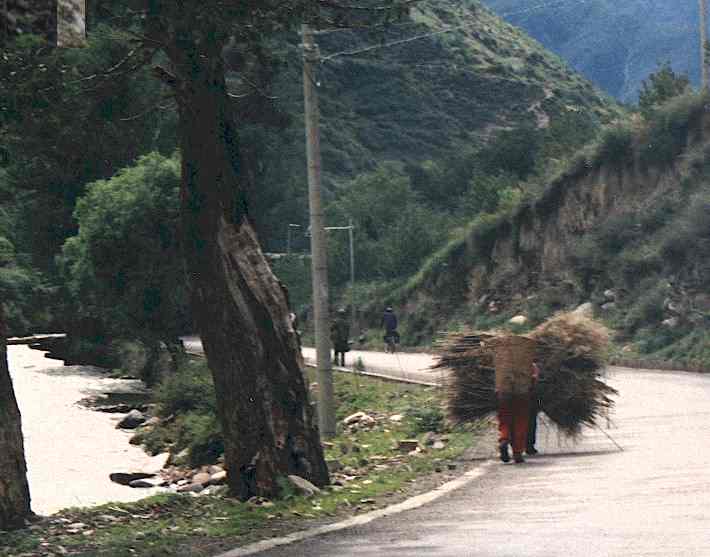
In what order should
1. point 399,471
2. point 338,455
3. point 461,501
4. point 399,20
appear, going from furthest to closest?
point 338,455, point 399,471, point 399,20, point 461,501

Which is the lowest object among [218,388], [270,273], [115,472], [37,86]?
[115,472]

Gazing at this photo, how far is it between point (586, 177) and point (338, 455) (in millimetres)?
38391

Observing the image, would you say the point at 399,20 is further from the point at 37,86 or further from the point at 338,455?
the point at 338,455

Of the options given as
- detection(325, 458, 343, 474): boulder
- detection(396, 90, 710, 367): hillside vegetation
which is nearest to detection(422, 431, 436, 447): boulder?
detection(325, 458, 343, 474): boulder

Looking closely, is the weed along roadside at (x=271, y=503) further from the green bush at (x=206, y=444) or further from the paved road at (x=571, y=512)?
the paved road at (x=571, y=512)

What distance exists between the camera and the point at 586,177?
200ft

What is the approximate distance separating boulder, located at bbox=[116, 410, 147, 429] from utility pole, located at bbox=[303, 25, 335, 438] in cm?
1623

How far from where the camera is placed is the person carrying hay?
19.0 metres

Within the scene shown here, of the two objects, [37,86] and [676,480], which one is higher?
[37,86]

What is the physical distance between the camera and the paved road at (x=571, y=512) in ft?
37.6

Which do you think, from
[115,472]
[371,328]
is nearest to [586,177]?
[371,328]

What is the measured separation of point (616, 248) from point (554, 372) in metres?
37.6

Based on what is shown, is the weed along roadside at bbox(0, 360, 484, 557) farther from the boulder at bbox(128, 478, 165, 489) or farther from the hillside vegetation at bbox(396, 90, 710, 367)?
the hillside vegetation at bbox(396, 90, 710, 367)

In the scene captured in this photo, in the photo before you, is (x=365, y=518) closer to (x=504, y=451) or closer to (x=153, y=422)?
(x=504, y=451)
